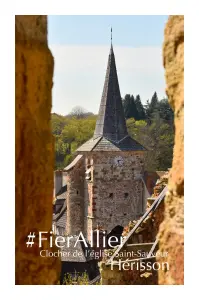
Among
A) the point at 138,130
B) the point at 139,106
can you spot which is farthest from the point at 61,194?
the point at 139,106

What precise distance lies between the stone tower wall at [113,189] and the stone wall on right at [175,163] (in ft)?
Answer: 40.2

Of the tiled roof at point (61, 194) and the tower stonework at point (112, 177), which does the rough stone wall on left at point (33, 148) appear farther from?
the tiled roof at point (61, 194)

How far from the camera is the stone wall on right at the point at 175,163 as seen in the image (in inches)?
149

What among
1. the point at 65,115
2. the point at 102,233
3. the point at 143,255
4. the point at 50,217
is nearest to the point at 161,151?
the point at 65,115

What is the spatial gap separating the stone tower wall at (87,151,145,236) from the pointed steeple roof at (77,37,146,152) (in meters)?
0.65

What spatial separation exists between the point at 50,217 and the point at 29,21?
Answer: 133 centimetres

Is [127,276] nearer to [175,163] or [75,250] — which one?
[75,250]

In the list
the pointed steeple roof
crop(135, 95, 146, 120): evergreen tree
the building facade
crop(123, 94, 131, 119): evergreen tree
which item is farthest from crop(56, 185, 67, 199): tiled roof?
crop(135, 95, 146, 120): evergreen tree

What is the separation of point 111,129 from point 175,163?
36.6 feet

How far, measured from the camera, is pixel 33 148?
409cm

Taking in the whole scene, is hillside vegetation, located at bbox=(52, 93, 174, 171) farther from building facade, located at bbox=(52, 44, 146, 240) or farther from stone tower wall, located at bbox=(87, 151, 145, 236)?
stone tower wall, located at bbox=(87, 151, 145, 236)

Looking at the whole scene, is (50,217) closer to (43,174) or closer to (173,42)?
(43,174)

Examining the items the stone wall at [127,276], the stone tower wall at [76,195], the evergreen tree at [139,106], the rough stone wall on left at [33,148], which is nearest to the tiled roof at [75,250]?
the stone wall at [127,276]

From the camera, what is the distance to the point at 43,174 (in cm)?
412
